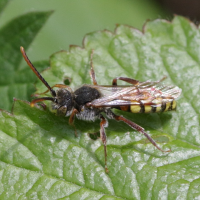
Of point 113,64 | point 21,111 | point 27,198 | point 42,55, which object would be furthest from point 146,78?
point 42,55

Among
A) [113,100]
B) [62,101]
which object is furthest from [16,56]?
[113,100]

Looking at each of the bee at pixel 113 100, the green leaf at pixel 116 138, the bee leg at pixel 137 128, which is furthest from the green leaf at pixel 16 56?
the bee leg at pixel 137 128

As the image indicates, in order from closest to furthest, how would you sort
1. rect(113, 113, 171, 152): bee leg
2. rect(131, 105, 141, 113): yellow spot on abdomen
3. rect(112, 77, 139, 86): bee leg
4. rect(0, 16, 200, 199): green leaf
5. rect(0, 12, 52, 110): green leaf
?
rect(0, 16, 200, 199): green leaf, rect(113, 113, 171, 152): bee leg, rect(131, 105, 141, 113): yellow spot on abdomen, rect(112, 77, 139, 86): bee leg, rect(0, 12, 52, 110): green leaf

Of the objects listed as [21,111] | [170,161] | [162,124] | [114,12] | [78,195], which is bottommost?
[78,195]

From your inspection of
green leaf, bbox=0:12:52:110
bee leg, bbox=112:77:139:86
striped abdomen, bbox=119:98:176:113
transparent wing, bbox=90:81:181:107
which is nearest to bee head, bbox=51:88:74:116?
transparent wing, bbox=90:81:181:107

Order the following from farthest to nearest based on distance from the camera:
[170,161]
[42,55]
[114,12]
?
[114,12] → [42,55] → [170,161]

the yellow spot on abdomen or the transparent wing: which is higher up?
the transparent wing

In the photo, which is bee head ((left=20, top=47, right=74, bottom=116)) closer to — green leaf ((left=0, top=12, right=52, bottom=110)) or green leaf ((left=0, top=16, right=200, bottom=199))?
green leaf ((left=0, top=16, right=200, bottom=199))

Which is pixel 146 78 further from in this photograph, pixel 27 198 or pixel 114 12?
pixel 114 12
